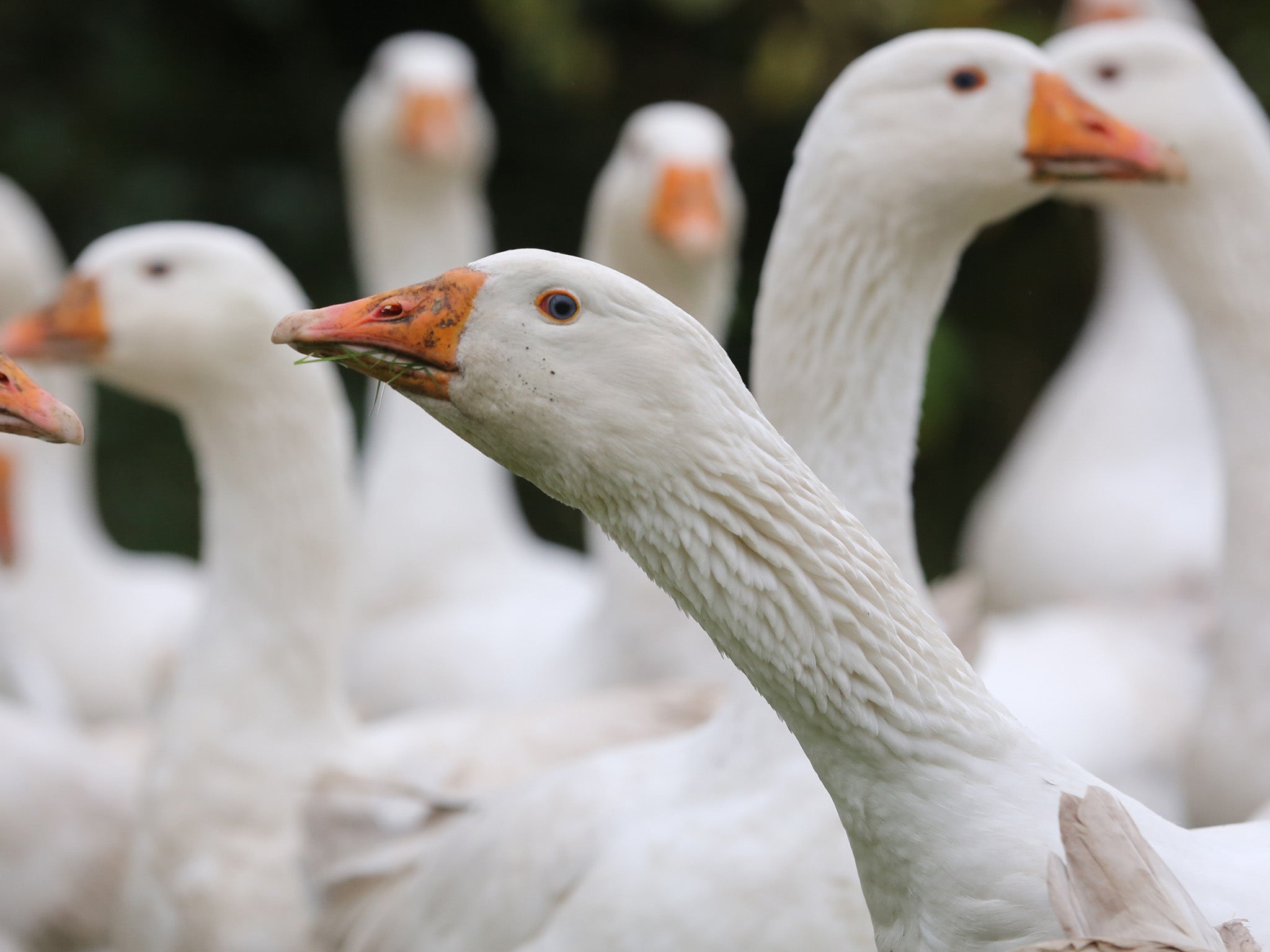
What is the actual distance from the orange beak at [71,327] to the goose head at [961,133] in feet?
5.18

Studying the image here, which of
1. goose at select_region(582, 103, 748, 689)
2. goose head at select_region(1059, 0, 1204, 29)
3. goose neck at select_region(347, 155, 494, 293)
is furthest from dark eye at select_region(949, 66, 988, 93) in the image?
goose neck at select_region(347, 155, 494, 293)

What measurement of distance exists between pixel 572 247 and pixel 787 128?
3.75 ft

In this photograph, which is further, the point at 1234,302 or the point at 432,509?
the point at 432,509

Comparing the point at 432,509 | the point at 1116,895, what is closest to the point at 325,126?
the point at 432,509

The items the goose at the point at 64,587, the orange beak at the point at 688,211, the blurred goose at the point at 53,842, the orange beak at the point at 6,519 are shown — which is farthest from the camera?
the goose at the point at 64,587

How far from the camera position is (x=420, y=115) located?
5.32 metres

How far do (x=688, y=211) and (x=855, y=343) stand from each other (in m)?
1.73

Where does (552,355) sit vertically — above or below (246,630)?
above

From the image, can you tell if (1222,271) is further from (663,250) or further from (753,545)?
(753,545)

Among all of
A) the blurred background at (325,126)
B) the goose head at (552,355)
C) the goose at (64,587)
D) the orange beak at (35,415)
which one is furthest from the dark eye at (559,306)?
the blurred background at (325,126)

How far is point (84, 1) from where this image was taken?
7.31 meters

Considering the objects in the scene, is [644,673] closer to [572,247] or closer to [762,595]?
[762,595]

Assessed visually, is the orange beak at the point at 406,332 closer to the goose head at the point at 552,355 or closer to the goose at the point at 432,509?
the goose head at the point at 552,355

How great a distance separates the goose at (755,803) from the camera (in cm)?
223
